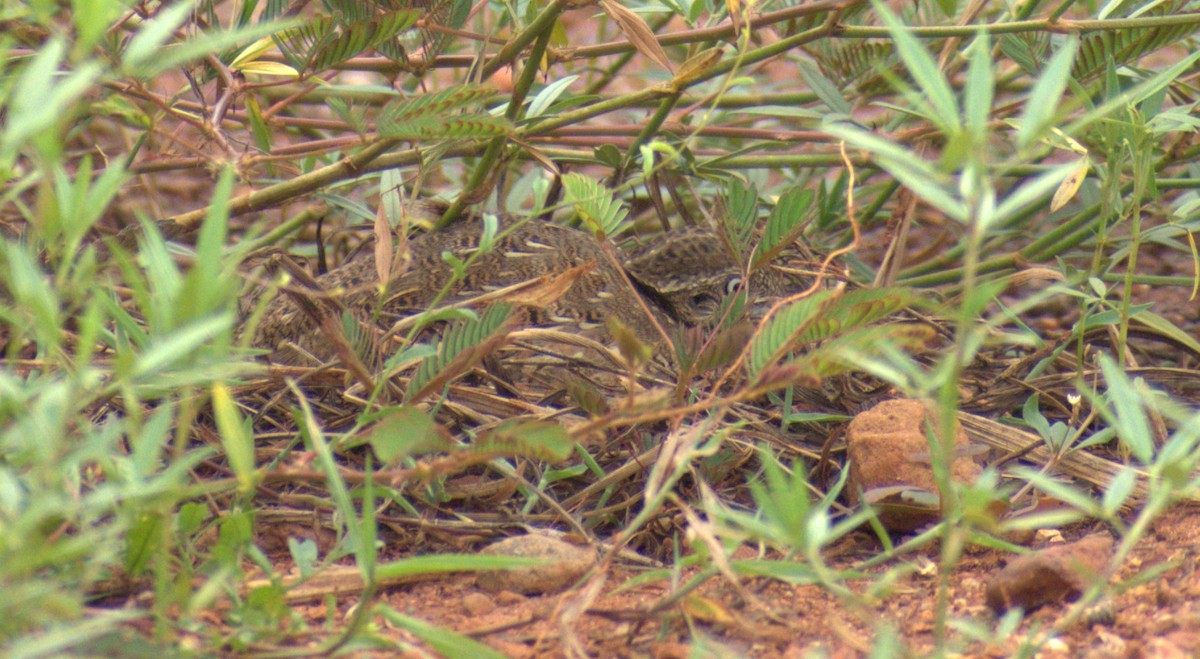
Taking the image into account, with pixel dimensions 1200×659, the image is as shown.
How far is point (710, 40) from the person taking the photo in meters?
2.67

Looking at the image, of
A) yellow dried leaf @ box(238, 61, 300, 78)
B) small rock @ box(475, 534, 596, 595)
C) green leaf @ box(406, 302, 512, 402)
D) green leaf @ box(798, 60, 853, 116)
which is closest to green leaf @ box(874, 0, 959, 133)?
green leaf @ box(406, 302, 512, 402)

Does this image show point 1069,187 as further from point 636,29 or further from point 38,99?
point 38,99

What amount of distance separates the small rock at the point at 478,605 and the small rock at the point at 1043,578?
32.5 inches

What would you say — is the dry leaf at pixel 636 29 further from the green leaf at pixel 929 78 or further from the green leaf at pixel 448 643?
the green leaf at pixel 448 643

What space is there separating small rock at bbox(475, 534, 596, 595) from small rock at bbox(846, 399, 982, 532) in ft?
1.93

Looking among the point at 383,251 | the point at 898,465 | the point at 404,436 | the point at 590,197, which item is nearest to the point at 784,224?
the point at 590,197

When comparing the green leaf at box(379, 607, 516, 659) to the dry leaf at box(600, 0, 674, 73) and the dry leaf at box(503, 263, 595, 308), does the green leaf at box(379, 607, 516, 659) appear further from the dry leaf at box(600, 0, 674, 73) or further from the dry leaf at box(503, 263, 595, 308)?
the dry leaf at box(600, 0, 674, 73)

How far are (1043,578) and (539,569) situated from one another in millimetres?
810

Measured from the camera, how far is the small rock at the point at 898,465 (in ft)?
6.86

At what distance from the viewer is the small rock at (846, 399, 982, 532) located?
2.09 meters

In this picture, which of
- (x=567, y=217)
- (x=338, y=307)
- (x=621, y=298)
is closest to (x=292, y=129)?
(x=567, y=217)

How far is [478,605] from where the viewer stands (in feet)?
6.00

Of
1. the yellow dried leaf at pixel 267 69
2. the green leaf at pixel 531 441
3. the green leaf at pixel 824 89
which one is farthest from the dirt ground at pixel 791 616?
the green leaf at pixel 824 89

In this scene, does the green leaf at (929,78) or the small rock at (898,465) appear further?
the small rock at (898,465)
